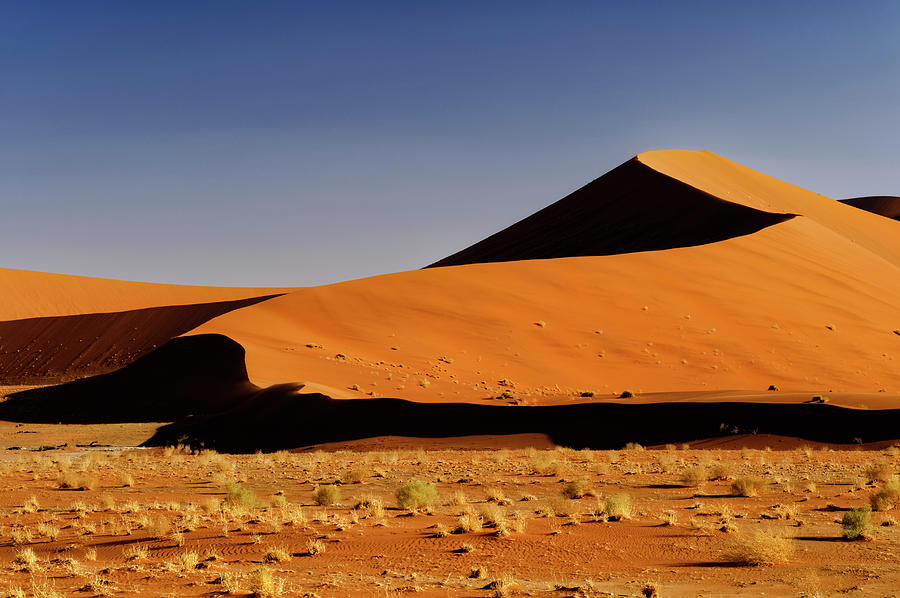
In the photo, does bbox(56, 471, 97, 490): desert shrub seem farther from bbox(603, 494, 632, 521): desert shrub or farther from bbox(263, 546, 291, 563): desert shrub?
bbox(603, 494, 632, 521): desert shrub

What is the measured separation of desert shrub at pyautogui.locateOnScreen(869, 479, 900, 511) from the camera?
1403 centimetres

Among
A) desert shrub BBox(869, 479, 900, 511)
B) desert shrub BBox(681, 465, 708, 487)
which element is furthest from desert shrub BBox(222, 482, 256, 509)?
desert shrub BBox(869, 479, 900, 511)

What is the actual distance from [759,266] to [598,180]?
38069mm

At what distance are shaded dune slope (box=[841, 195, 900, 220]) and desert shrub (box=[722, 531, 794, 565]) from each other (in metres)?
167

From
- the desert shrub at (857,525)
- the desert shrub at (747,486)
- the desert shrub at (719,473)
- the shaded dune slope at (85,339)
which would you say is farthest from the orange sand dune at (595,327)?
the shaded dune slope at (85,339)

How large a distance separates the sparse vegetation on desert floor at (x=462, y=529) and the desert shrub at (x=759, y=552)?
0.02 m

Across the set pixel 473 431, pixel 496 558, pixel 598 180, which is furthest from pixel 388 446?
pixel 598 180

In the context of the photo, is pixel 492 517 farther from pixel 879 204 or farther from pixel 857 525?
pixel 879 204

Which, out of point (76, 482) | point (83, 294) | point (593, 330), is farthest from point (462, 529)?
point (83, 294)

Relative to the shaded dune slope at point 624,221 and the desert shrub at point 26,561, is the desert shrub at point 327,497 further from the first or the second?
the shaded dune slope at point 624,221

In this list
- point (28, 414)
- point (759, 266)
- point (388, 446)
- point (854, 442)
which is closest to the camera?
point (854, 442)

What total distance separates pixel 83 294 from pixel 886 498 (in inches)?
3825

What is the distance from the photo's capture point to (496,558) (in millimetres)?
10953

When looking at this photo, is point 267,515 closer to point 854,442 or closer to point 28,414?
point 854,442
